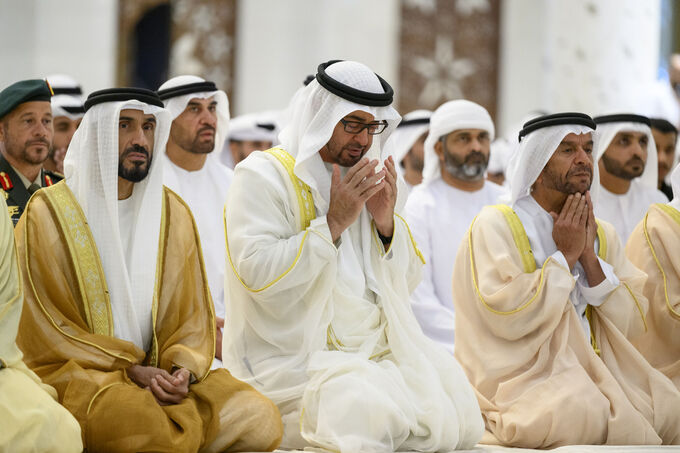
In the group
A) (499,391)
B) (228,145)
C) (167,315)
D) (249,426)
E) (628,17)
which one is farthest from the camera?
(628,17)

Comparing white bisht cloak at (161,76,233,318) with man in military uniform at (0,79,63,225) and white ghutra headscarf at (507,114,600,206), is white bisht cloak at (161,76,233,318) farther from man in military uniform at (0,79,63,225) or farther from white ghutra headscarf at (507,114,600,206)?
white ghutra headscarf at (507,114,600,206)

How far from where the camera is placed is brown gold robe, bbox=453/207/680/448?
4992 millimetres

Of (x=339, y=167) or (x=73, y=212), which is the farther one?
(x=339, y=167)

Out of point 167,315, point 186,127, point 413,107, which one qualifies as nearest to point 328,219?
point 167,315

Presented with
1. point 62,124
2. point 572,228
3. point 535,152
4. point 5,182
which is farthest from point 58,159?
point 572,228

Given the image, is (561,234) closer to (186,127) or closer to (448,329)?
(448,329)

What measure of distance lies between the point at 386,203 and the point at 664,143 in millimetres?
3565

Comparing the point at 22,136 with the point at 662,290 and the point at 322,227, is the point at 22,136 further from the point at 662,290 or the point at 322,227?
the point at 662,290

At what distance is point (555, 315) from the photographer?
5152 millimetres

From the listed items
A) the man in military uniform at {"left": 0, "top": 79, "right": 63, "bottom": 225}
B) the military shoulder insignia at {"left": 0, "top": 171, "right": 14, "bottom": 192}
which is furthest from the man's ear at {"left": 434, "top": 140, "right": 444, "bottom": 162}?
the military shoulder insignia at {"left": 0, "top": 171, "right": 14, "bottom": 192}

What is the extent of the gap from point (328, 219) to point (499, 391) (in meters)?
1.19

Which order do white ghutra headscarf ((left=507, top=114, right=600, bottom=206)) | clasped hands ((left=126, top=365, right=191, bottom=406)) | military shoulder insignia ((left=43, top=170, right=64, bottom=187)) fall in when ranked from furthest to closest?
military shoulder insignia ((left=43, top=170, right=64, bottom=187)), white ghutra headscarf ((left=507, top=114, right=600, bottom=206)), clasped hands ((left=126, top=365, right=191, bottom=406))

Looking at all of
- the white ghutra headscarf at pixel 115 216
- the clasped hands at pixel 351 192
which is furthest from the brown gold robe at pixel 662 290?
the white ghutra headscarf at pixel 115 216

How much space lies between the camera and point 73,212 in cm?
463
